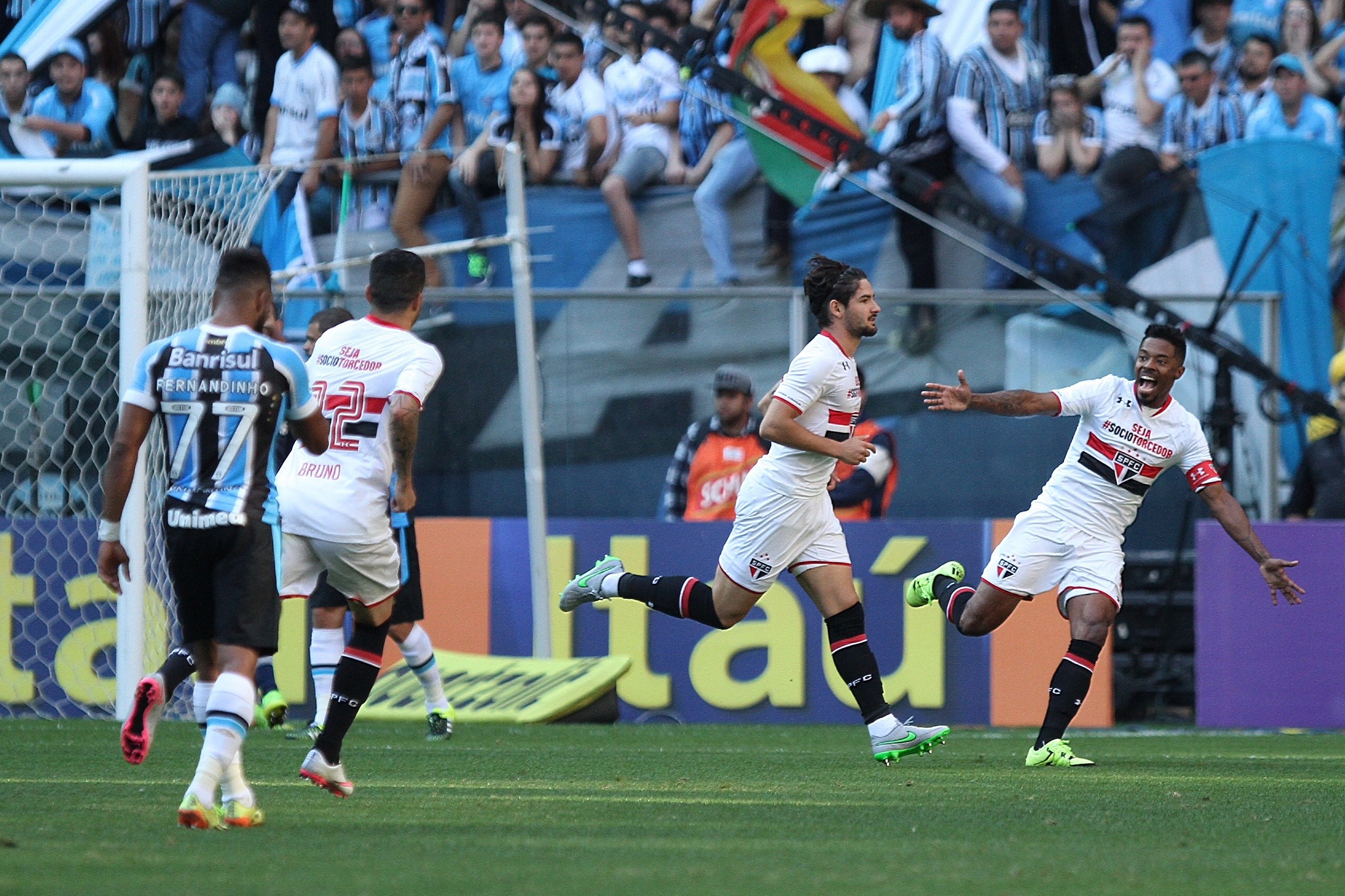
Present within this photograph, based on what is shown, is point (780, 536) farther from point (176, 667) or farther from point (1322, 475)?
point (1322, 475)

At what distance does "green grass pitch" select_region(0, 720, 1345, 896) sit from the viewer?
168 inches

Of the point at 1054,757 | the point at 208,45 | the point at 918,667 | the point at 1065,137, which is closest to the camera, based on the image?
the point at 1054,757

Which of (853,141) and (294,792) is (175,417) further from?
(853,141)

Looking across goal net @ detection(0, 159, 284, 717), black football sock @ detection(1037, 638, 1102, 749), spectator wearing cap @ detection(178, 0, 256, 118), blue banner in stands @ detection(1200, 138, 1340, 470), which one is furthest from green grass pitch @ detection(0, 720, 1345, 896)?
spectator wearing cap @ detection(178, 0, 256, 118)

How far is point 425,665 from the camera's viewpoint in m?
9.11

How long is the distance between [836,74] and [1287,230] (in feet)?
11.6

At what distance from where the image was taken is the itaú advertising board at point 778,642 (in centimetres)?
1112

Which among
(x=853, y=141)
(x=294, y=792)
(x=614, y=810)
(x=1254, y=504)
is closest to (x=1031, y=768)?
(x=614, y=810)

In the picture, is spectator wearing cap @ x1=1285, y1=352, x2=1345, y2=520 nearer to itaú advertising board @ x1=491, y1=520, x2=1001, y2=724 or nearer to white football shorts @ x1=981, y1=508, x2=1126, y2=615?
itaú advertising board @ x1=491, y1=520, x2=1001, y2=724

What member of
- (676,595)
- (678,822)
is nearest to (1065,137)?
(676,595)

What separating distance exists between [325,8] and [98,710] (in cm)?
635

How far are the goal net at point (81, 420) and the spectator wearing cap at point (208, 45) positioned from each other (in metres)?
2.72

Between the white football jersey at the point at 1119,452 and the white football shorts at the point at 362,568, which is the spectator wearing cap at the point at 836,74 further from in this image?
the white football shorts at the point at 362,568

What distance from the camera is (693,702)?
36.7 ft
